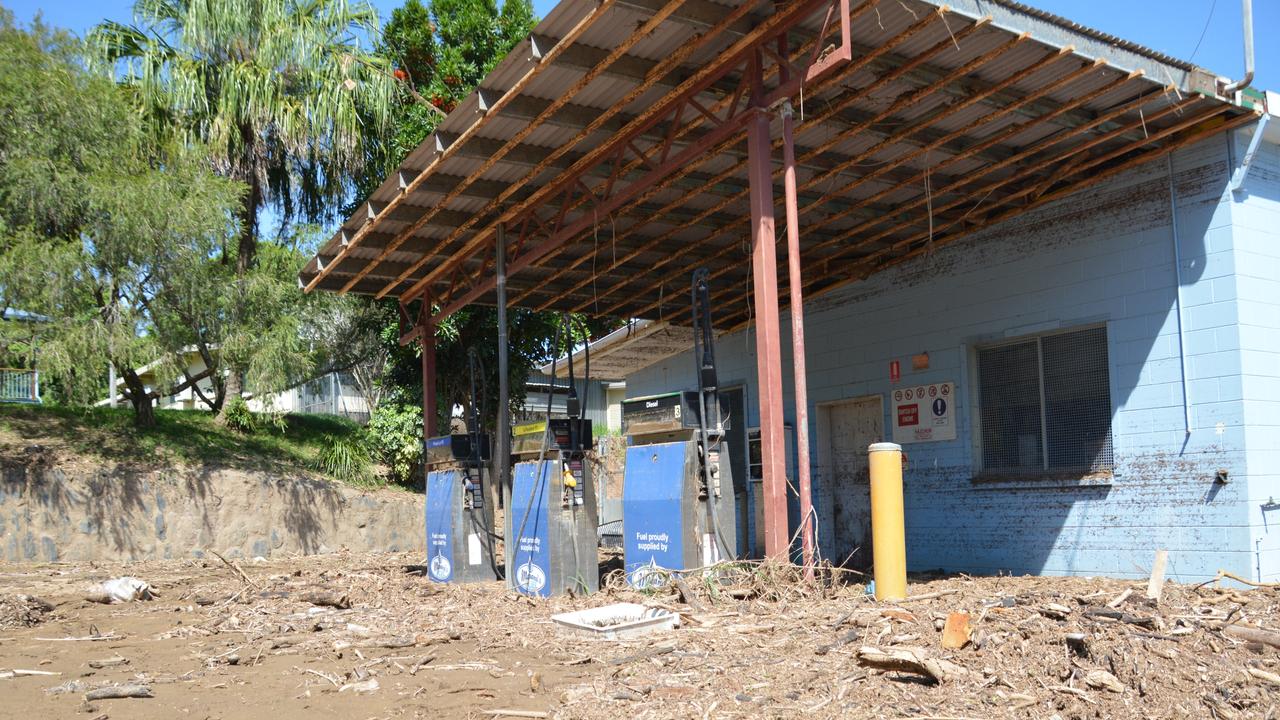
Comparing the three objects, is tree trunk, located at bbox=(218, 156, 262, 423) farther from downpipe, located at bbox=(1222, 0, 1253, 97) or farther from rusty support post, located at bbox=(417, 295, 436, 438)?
downpipe, located at bbox=(1222, 0, 1253, 97)

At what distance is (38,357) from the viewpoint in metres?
14.0

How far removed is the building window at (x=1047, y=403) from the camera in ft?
34.3

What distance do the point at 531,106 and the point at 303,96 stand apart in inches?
435

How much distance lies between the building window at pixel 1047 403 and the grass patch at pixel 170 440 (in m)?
11.5

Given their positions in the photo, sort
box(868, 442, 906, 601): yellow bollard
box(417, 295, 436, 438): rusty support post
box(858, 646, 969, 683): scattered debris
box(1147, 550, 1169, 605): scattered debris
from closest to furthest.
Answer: box(858, 646, 969, 683): scattered debris, box(1147, 550, 1169, 605): scattered debris, box(868, 442, 906, 601): yellow bollard, box(417, 295, 436, 438): rusty support post

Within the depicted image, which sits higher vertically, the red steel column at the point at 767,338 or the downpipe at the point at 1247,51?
the downpipe at the point at 1247,51

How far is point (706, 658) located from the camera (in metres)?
6.15

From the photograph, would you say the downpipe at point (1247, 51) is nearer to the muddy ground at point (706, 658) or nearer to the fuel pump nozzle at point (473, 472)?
the muddy ground at point (706, 658)

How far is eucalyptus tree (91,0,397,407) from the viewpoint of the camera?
17.8 m

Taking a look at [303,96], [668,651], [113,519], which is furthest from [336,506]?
[668,651]

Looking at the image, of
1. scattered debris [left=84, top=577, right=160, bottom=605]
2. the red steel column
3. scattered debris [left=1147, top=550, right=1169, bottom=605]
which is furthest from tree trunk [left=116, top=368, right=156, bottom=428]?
scattered debris [left=1147, top=550, right=1169, bottom=605]

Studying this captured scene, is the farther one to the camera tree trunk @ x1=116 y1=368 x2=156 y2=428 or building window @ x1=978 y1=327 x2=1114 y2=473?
tree trunk @ x1=116 y1=368 x2=156 y2=428

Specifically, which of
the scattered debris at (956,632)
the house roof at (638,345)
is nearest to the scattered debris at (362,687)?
the scattered debris at (956,632)

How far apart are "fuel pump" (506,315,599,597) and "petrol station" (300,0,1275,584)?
0.02 meters
